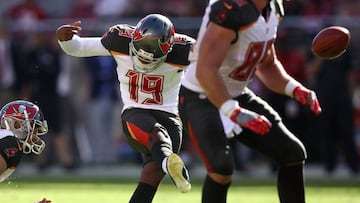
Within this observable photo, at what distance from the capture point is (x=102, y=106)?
13.2 metres

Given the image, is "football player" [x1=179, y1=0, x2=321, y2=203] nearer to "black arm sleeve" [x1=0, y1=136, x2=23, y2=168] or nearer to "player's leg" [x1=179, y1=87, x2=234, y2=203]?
"player's leg" [x1=179, y1=87, x2=234, y2=203]

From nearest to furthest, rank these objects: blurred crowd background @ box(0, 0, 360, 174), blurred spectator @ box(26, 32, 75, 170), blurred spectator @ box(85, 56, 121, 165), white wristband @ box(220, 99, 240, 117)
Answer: white wristband @ box(220, 99, 240, 117) < blurred crowd background @ box(0, 0, 360, 174) < blurred spectator @ box(26, 32, 75, 170) < blurred spectator @ box(85, 56, 121, 165)

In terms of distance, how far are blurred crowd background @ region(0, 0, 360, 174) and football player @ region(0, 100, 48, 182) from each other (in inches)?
248

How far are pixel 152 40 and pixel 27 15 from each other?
708 centimetres

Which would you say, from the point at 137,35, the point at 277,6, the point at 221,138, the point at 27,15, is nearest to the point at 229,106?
the point at 221,138

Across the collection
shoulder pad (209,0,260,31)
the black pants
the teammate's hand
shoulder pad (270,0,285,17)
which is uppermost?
shoulder pad (209,0,260,31)

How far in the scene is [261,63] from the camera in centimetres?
623

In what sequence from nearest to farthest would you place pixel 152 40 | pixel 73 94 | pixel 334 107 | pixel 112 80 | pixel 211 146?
pixel 211 146
pixel 152 40
pixel 334 107
pixel 112 80
pixel 73 94

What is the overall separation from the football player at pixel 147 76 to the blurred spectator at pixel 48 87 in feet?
18.2

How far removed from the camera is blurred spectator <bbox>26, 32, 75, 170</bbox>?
41.8ft

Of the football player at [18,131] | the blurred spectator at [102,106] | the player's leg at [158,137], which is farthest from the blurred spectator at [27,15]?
the football player at [18,131]

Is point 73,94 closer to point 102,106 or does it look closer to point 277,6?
point 102,106

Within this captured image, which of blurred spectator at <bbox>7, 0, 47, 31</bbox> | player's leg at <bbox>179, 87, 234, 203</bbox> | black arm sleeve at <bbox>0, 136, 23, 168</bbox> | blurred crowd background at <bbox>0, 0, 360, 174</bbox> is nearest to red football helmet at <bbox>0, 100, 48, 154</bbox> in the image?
black arm sleeve at <bbox>0, 136, 23, 168</bbox>

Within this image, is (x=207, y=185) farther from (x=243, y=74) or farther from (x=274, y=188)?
(x=274, y=188)
